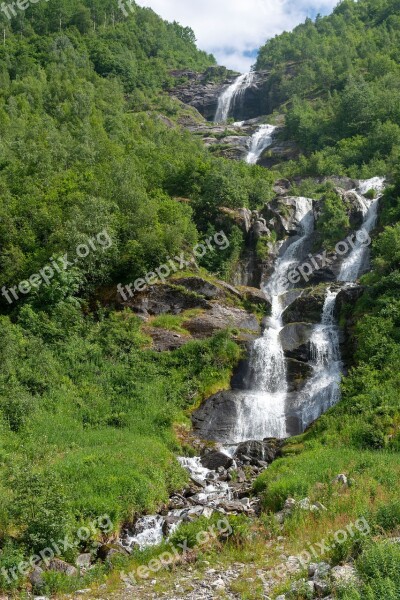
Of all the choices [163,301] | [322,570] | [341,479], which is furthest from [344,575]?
[163,301]

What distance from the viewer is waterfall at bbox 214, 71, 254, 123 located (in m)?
102

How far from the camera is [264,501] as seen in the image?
1616 cm

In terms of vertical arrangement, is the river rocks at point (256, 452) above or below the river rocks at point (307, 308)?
below

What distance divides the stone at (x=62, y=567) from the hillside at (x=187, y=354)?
0.08 metres

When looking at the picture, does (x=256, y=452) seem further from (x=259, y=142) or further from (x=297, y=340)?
(x=259, y=142)

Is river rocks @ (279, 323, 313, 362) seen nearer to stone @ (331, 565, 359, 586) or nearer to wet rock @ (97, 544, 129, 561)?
wet rock @ (97, 544, 129, 561)

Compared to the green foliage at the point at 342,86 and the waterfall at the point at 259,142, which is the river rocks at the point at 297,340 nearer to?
the green foliage at the point at 342,86

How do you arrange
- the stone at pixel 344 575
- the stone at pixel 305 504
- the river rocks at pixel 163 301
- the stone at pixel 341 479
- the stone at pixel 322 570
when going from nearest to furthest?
the stone at pixel 344 575 < the stone at pixel 322 570 < the stone at pixel 305 504 < the stone at pixel 341 479 < the river rocks at pixel 163 301

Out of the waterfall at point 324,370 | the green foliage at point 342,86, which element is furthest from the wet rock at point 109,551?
the green foliage at point 342,86

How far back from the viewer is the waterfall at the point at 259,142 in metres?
76.1

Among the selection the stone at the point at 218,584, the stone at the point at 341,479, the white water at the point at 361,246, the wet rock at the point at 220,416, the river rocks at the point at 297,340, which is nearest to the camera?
the stone at the point at 218,584

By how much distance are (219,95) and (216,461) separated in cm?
9628

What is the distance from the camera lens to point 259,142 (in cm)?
7969

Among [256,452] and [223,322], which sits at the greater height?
[223,322]
